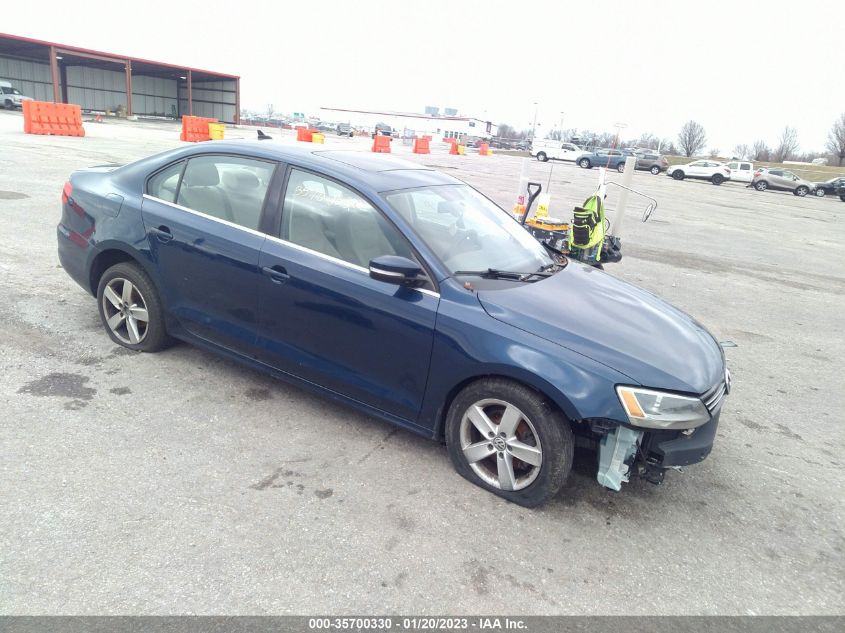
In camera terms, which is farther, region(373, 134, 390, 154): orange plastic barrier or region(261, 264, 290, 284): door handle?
region(373, 134, 390, 154): orange plastic barrier

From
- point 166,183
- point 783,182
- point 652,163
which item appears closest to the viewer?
point 166,183

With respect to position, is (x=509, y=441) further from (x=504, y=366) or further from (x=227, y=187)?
(x=227, y=187)

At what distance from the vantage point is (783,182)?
38.3 m

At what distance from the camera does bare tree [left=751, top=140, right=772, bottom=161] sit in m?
89.2

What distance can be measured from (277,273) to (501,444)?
166 cm

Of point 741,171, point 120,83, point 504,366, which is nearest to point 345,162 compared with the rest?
point 504,366

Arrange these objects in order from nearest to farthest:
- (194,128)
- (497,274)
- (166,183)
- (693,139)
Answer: (497,274)
(166,183)
(194,128)
(693,139)

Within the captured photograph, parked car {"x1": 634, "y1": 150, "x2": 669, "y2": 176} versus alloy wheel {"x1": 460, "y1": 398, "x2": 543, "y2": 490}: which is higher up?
parked car {"x1": 634, "y1": 150, "x2": 669, "y2": 176}

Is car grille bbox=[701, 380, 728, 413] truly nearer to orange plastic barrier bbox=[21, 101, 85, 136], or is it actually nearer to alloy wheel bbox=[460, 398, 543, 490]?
alloy wheel bbox=[460, 398, 543, 490]

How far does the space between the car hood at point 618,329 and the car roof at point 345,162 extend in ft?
3.50

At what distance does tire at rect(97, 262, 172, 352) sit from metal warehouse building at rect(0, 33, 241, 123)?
47777 mm

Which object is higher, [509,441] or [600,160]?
[600,160]

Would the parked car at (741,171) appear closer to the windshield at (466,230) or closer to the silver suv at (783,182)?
the silver suv at (783,182)

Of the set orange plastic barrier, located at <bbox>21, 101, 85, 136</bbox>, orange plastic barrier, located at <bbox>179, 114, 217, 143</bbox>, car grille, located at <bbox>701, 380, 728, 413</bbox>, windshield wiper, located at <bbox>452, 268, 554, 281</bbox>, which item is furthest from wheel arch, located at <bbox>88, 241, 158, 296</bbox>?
orange plastic barrier, located at <bbox>179, 114, 217, 143</bbox>
